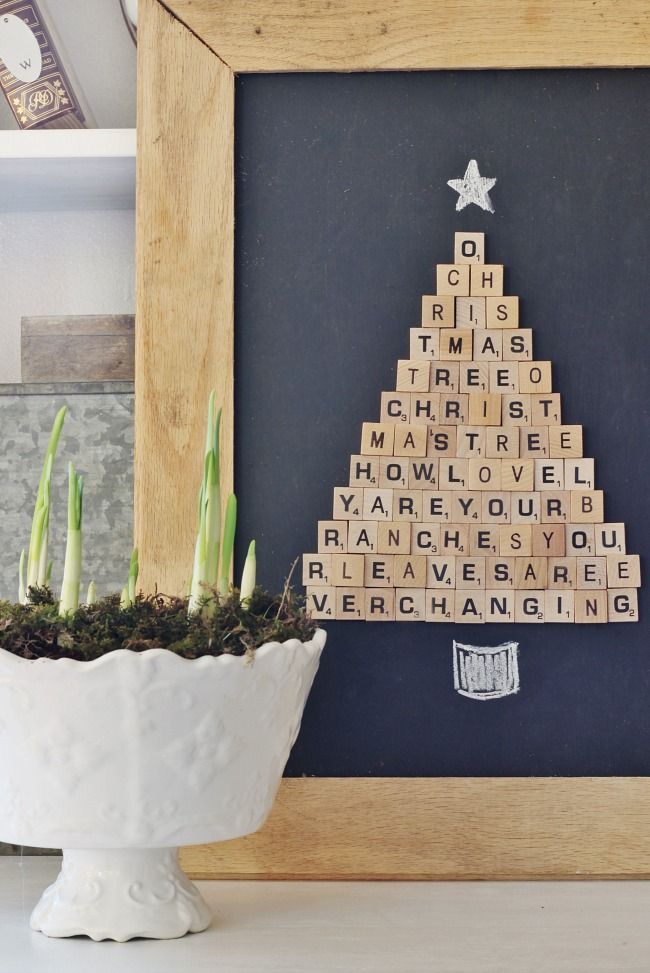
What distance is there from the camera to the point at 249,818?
0.67 m

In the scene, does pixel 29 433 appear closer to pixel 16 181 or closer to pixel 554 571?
pixel 16 181

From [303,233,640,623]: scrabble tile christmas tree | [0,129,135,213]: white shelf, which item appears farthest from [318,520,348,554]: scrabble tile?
[0,129,135,213]: white shelf

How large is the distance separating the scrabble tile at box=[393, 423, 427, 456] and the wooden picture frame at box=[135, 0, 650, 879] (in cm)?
15

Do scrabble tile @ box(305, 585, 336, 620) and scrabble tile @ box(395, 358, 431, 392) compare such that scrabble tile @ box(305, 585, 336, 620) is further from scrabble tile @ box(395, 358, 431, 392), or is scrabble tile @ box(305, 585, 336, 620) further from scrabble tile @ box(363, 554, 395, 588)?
scrabble tile @ box(395, 358, 431, 392)

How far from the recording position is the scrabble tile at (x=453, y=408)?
875mm

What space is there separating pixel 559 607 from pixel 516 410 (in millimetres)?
175

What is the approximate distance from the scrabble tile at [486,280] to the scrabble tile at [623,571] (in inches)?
10.0

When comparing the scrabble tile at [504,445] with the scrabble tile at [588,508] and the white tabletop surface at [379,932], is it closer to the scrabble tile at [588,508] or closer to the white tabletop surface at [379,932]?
the scrabble tile at [588,508]

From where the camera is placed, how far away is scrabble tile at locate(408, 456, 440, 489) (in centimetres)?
87

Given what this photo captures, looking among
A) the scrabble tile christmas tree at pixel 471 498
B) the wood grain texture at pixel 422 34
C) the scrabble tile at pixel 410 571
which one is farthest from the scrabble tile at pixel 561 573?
the wood grain texture at pixel 422 34

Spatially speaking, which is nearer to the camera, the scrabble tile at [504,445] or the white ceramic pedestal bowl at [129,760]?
the white ceramic pedestal bowl at [129,760]

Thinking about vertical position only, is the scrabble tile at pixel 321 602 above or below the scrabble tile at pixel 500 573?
below

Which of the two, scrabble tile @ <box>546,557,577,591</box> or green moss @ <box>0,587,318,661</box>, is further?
scrabble tile @ <box>546,557,577,591</box>

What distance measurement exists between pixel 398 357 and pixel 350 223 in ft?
0.42
